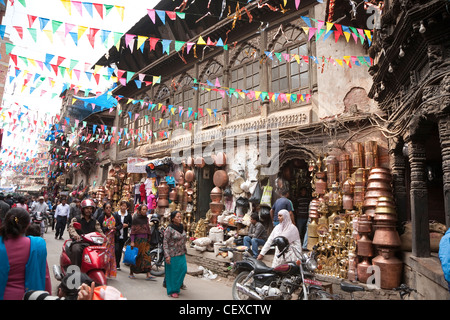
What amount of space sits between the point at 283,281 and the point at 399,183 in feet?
12.3

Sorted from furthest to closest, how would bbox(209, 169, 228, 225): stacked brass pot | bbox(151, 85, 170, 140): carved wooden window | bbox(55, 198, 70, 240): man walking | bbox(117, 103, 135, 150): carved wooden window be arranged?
bbox(117, 103, 135, 150): carved wooden window, bbox(151, 85, 170, 140): carved wooden window, bbox(55, 198, 70, 240): man walking, bbox(209, 169, 228, 225): stacked brass pot

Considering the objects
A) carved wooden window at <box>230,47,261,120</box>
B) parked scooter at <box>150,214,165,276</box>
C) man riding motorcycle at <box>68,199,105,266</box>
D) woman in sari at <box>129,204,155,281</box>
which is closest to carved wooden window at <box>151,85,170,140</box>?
carved wooden window at <box>230,47,261,120</box>

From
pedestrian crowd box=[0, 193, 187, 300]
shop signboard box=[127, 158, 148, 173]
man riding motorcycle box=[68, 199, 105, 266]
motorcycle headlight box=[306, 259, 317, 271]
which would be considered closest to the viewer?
pedestrian crowd box=[0, 193, 187, 300]

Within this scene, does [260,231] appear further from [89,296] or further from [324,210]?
[89,296]

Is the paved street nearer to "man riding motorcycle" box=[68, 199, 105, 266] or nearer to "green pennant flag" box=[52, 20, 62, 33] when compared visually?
"man riding motorcycle" box=[68, 199, 105, 266]

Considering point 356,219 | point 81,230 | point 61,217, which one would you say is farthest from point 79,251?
point 61,217

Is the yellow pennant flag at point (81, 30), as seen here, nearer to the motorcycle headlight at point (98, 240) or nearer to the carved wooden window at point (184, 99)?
the motorcycle headlight at point (98, 240)

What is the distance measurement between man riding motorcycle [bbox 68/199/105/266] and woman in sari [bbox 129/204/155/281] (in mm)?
1007

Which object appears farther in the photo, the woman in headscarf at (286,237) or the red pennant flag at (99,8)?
the red pennant flag at (99,8)

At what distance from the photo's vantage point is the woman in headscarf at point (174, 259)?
538 centimetres

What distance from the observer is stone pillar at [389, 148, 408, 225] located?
6309mm

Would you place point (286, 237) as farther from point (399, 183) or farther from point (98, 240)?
point (98, 240)

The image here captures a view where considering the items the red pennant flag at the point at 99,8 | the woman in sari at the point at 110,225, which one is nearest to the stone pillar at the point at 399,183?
the woman in sari at the point at 110,225

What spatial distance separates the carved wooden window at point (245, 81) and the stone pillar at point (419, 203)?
5.80m
